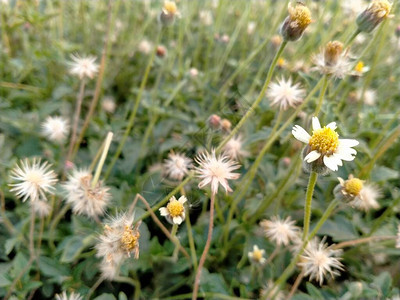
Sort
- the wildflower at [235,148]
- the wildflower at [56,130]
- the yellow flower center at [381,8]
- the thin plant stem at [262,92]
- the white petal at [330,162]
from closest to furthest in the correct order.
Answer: the white petal at [330,162] < the thin plant stem at [262,92] < the yellow flower center at [381,8] < the wildflower at [235,148] < the wildflower at [56,130]

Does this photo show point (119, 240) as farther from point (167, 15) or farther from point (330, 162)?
point (167, 15)

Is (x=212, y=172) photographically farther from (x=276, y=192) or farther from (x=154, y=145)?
(x=154, y=145)

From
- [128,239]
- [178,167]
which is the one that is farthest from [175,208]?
[178,167]

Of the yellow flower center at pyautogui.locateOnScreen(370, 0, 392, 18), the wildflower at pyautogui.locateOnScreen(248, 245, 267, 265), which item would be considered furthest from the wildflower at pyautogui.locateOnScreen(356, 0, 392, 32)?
the wildflower at pyautogui.locateOnScreen(248, 245, 267, 265)

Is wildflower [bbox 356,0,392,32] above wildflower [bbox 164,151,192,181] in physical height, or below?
above

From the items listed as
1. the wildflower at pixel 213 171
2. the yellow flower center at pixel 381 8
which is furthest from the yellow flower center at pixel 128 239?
the yellow flower center at pixel 381 8

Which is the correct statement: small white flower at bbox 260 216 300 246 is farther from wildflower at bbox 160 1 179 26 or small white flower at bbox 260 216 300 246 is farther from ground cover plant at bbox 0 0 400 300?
wildflower at bbox 160 1 179 26

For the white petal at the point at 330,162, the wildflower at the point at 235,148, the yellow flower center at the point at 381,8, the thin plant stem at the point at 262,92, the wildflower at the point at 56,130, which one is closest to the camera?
the white petal at the point at 330,162

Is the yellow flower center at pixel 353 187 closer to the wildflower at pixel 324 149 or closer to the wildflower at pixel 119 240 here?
the wildflower at pixel 324 149
